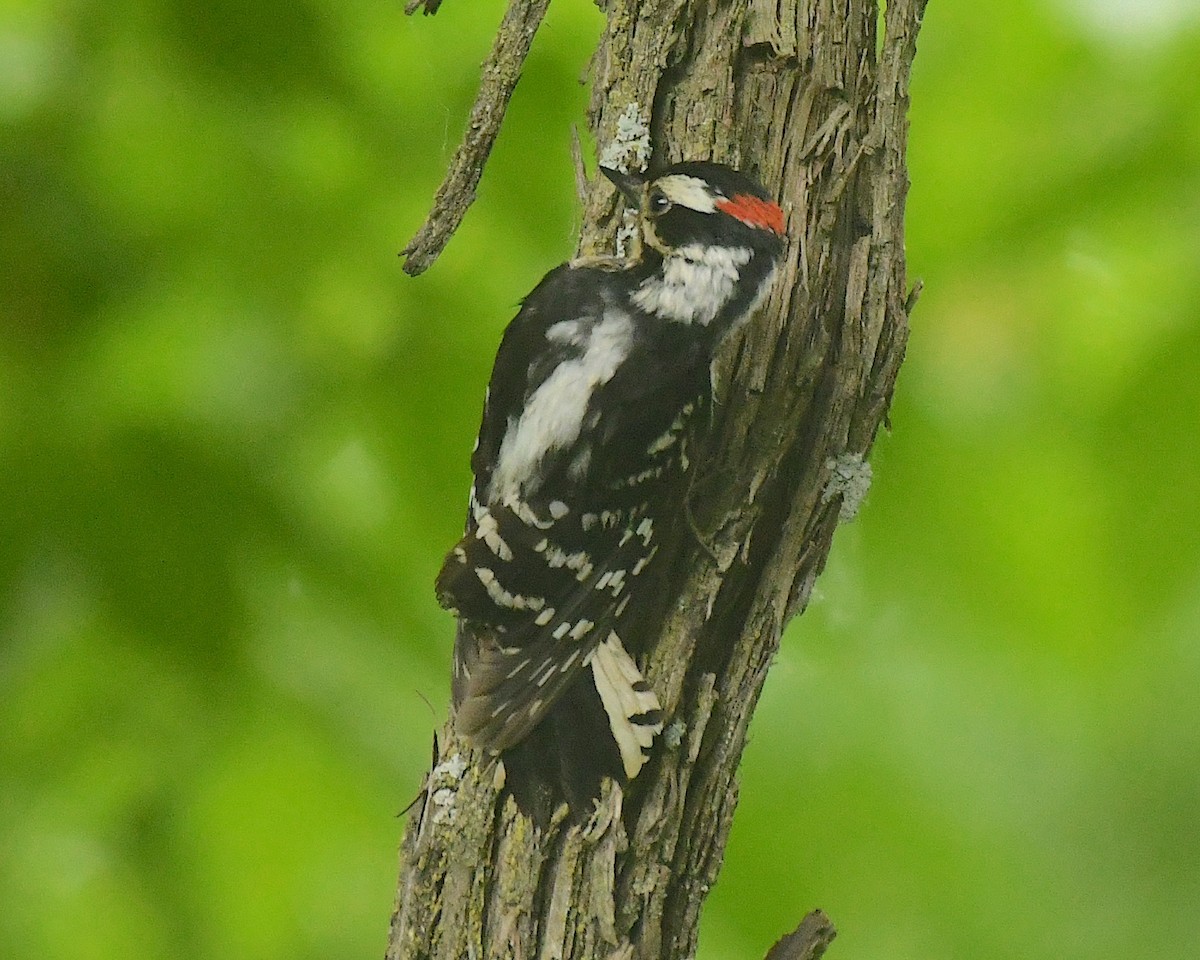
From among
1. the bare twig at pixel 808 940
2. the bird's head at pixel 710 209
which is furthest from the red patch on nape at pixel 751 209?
the bare twig at pixel 808 940

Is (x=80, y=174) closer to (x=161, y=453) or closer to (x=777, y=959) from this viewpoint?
(x=161, y=453)

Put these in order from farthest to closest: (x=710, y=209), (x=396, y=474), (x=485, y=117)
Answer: (x=396, y=474), (x=485, y=117), (x=710, y=209)

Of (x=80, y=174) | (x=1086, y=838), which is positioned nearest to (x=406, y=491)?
(x=80, y=174)

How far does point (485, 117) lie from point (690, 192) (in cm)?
26

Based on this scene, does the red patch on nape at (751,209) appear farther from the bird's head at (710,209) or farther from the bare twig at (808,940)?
the bare twig at (808,940)

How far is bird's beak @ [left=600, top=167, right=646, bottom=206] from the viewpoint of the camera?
1151 mm

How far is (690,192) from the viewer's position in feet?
3.64

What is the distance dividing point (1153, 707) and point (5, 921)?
4.90ft

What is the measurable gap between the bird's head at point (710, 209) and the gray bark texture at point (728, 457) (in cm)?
10

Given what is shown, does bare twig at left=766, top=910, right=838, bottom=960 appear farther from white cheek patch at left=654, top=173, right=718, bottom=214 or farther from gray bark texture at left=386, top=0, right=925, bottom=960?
white cheek patch at left=654, top=173, right=718, bottom=214

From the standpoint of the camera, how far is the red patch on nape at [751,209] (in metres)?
1.11

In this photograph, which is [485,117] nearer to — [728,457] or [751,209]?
[751,209]

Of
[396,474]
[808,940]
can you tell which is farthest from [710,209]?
[808,940]

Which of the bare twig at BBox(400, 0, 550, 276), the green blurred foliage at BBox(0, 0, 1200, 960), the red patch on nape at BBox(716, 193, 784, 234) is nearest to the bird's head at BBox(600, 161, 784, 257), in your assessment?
the red patch on nape at BBox(716, 193, 784, 234)
